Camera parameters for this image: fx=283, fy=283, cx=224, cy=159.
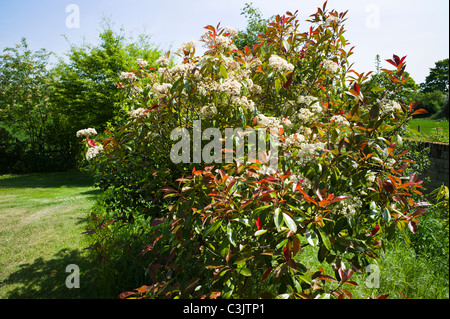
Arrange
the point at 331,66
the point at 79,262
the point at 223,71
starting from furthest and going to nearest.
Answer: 1. the point at 79,262
2. the point at 331,66
3. the point at 223,71

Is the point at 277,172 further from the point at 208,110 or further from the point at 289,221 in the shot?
the point at 208,110

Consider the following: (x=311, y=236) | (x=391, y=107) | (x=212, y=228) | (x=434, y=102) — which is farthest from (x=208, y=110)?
(x=434, y=102)

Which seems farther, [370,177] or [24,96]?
[24,96]

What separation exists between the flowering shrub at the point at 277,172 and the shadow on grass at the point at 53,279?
1099 millimetres

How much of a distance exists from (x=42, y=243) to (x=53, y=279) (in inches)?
Answer: 48.2

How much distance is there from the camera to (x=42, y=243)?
4.21 metres

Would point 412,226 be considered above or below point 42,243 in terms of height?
above

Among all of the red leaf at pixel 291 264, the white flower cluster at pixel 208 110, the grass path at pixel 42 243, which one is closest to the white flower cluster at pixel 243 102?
the white flower cluster at pixel 208 110

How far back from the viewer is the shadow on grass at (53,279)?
2.95 m

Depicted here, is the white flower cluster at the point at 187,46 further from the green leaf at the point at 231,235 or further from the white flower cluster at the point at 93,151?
the green leaf at the point at 231,235

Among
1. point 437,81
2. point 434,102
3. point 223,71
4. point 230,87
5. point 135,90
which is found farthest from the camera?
point 437,81

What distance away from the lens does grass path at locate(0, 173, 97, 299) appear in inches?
122

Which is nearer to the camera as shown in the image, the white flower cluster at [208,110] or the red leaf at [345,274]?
the red leaf at [345,274]

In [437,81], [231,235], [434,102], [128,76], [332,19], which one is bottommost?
[231,235]
